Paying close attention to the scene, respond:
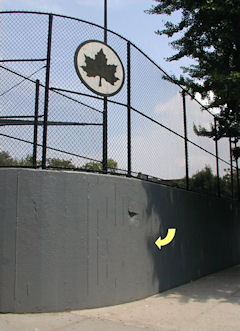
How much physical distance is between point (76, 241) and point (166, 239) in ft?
8.66

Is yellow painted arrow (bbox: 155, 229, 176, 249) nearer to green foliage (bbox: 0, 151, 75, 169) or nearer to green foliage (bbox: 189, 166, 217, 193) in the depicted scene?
green foliage (bbox: 0, 151, 75, 169)

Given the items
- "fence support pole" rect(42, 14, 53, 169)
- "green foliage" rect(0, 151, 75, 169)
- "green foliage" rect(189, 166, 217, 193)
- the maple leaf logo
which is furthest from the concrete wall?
"green foliage" rect(189, 166, 217, 193)

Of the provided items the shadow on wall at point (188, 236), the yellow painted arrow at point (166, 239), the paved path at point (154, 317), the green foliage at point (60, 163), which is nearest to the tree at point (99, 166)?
the green foliage at point (60, 163)

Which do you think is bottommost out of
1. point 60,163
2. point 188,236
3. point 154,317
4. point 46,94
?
point 154,317

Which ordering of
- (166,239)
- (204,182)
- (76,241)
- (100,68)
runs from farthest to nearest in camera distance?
1. (204,182)
2. (166,239)
3. (100,68)
4. (76,241)

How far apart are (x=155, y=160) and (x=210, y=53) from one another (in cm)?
301

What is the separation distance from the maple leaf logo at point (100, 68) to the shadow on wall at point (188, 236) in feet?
7.26

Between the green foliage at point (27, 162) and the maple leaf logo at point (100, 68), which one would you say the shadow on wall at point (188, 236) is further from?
A: the maple leaf logo at point (100, 68)

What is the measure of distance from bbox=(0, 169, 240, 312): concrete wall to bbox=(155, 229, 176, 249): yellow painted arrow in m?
0.12

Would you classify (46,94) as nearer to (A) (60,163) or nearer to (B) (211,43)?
(A) (60,163)

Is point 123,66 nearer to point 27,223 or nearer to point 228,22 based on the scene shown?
point 228,22

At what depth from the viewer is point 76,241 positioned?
5.71 meters

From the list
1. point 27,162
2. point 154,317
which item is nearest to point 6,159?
point 27,162

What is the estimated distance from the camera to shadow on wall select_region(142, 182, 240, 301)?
733 cm
